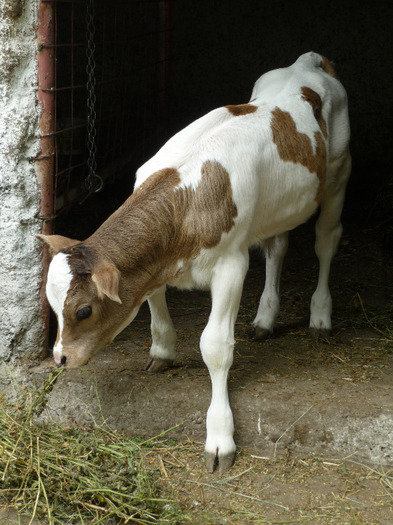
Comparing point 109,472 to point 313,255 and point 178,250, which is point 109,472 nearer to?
point 178,250

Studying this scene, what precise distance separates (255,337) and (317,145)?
4.69ft

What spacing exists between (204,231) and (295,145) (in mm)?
1020

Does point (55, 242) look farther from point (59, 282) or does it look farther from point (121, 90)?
point (121, 90)

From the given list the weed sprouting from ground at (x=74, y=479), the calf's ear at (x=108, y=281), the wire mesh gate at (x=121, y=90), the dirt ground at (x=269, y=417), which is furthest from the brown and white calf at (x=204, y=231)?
the wire mesh gate at (x=121, y=90)

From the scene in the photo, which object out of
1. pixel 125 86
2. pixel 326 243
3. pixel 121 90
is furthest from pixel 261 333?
pixel 121 90

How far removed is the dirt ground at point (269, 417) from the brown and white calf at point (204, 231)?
0.69 ft

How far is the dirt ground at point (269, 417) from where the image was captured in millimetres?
3855

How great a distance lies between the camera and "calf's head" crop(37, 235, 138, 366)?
11.9 feet

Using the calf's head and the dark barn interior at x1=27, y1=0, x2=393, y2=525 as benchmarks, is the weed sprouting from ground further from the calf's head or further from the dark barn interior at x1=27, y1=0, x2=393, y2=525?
the calf's head

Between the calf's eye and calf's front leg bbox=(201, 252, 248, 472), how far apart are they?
75 centimetres

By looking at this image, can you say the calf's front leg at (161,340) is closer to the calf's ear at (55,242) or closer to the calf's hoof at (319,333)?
the calf's ear at (55,242)

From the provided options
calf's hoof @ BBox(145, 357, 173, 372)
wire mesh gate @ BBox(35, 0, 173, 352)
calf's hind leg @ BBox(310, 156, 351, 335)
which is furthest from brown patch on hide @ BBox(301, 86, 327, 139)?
calf's hoof @ BBox(145, 357, 173, 372)

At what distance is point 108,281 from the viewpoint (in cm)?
358

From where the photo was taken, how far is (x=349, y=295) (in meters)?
6.17
